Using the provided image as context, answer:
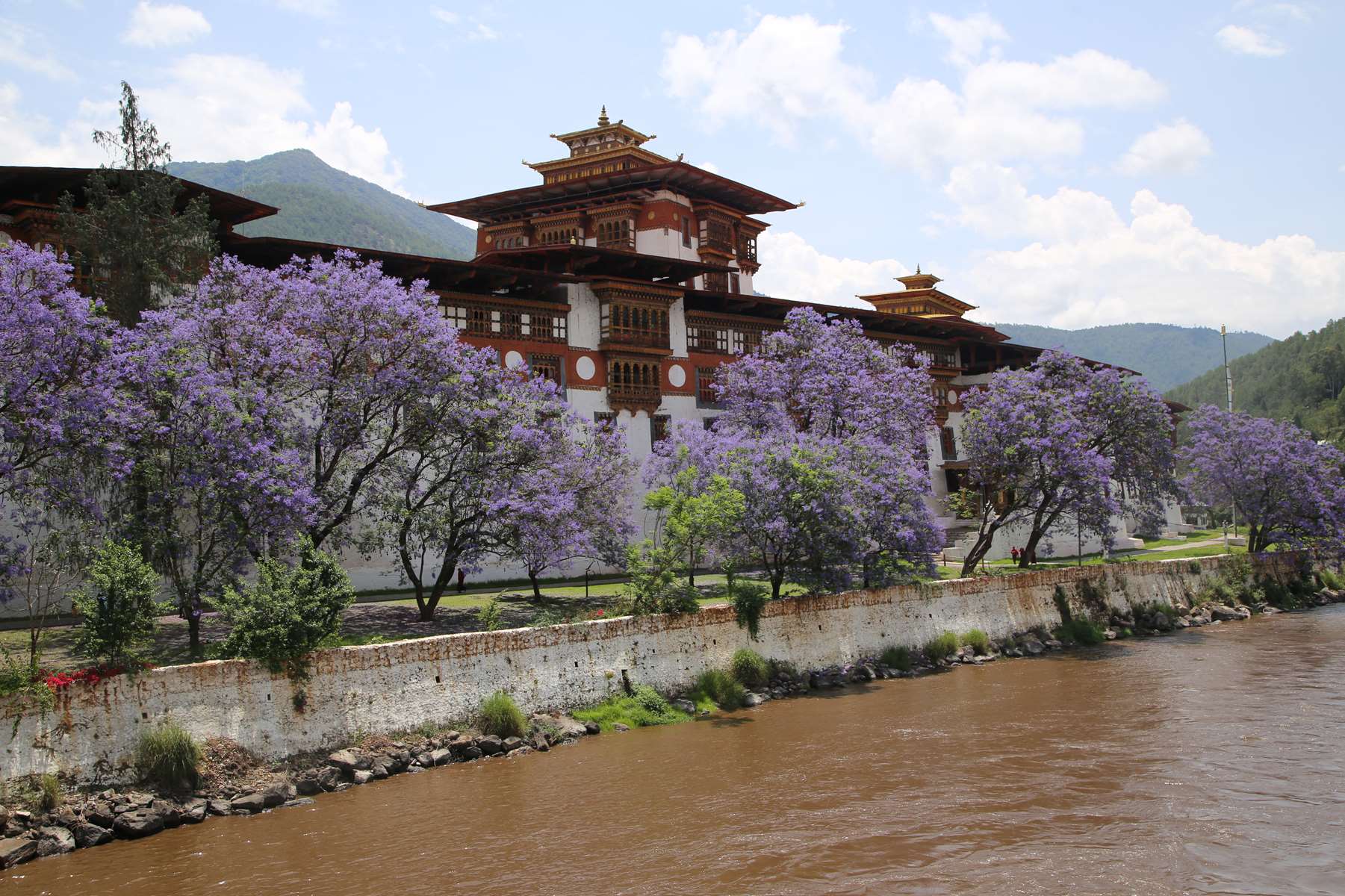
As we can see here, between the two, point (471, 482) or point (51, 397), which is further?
point (471, 482)

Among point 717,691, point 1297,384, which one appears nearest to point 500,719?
point 717,691

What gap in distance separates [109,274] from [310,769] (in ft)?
59.2

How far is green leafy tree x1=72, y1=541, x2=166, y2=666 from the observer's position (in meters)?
19.0

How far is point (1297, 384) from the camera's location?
14588 cm

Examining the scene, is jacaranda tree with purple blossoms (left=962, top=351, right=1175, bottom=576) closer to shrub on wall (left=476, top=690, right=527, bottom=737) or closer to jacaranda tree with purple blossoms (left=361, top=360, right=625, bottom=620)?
jacaranda tree with purple blossoms (left=361, top=360, right=625, bottom=620)

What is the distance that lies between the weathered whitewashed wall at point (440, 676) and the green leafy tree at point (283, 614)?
39 centimetres

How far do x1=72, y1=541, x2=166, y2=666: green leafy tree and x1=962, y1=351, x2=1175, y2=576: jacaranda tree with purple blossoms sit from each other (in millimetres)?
30331

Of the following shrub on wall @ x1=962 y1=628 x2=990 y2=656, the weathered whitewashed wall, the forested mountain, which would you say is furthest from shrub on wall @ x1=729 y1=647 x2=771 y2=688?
the forested mountain

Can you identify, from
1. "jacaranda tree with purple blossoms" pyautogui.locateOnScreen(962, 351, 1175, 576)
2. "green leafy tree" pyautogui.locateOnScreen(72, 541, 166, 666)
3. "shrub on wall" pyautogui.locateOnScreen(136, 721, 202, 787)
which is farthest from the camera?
"jacaranda tree with purple blossoms" pyautogui.locateOnScreen(962, 351, 1175, 576)

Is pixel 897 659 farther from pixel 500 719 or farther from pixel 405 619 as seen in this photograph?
pixel 405 619

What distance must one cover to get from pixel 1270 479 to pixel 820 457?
31.3 m

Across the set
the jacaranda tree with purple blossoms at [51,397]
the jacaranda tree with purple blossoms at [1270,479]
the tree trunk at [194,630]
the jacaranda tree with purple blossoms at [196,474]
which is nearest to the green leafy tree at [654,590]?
the jacaranda tree with purple blossoms at [196,474]

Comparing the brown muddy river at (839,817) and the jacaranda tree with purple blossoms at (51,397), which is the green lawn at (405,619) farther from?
the brown muddy river at (839,817)

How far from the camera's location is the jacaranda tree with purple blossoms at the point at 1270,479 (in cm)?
5072
